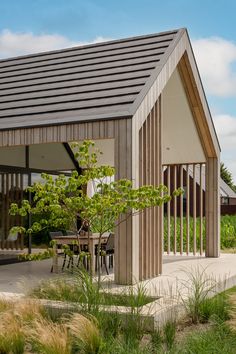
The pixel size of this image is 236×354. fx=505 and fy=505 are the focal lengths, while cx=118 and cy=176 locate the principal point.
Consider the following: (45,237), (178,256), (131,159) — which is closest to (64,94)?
(131,159)

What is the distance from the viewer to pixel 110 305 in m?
6.37

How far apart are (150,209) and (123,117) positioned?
2.15 m

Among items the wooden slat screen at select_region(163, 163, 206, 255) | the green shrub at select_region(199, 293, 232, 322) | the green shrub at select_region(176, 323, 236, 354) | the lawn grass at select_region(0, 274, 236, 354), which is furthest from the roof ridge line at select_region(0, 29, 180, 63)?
the green shrub at select_region(176, 323, 236, 354)

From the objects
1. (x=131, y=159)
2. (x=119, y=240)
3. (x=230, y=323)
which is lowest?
(x=230, y=323)

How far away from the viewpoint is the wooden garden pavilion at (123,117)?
356 inches

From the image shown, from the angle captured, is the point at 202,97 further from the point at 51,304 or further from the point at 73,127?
the point at 51,304

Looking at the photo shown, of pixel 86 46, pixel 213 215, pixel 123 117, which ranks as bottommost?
pixel 213 215

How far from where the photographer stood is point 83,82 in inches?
439

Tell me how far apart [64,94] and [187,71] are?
11.2 ft

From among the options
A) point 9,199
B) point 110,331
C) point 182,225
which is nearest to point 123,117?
point 110,331

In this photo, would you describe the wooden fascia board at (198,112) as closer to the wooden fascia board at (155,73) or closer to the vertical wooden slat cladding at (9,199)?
the wooden fascia board at (155,73)

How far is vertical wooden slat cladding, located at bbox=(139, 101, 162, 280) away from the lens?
9.59 m

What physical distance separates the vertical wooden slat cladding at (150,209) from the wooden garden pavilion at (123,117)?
2 centimetres

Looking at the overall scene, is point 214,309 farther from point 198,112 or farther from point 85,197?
point 198,112
